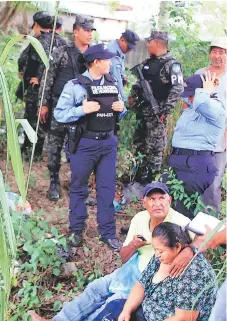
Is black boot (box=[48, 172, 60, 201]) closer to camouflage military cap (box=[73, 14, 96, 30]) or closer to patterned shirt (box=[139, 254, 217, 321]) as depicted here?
camouflage military cap (box=[73, 14, 96, 30])

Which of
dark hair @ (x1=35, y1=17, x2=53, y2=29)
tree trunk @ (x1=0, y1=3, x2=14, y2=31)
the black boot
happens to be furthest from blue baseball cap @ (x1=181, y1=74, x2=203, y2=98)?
tree trunk @ (x1=0, y1=3, x2=14, y2=31)

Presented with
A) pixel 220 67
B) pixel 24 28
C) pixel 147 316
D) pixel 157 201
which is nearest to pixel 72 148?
pixel 157 201

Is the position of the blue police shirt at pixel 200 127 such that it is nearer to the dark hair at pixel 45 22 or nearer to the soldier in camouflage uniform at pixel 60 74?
the soldier in camouflage uniform at pixel 60 74

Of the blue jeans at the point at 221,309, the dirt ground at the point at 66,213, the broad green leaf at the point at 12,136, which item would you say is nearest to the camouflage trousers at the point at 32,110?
the dirt ground at the point at 66,213

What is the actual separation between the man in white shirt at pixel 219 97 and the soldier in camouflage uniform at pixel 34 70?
60.5 inches

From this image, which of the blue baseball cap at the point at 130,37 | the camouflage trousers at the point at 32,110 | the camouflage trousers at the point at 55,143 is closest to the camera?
the camouflage trousers at the point at 55,143

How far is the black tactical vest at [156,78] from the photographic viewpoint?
4.23 metres

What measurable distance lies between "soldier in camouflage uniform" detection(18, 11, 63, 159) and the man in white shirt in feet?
5.04

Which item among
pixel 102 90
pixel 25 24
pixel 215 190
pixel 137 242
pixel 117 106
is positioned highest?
pixel 25 24

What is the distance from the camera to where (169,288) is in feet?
6.98

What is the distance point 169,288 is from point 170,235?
0.22 m

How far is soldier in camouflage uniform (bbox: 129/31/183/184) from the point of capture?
164 inches

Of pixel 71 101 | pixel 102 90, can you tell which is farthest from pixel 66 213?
pixel 102 90

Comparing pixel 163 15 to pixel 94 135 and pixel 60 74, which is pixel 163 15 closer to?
pixel 60 74
